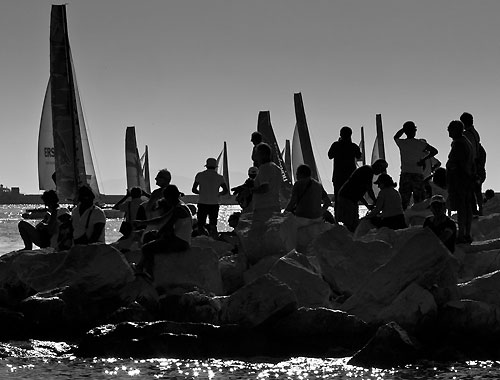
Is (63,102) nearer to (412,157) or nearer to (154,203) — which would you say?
(154,203)

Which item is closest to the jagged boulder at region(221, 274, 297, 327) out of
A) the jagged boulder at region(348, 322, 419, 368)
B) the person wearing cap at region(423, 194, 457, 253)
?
the jagged boulder at region(348, 322, 419, 368)

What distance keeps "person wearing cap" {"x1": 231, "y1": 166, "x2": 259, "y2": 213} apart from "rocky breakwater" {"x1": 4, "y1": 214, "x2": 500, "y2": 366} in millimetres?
1147

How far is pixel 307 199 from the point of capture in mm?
16484

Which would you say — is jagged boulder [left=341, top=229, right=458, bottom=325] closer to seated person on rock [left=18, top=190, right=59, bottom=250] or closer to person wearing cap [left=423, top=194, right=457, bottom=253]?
person wearing cap [left=423, top=194, right=457, bottom=253]

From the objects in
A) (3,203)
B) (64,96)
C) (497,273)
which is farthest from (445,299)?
(3,203)

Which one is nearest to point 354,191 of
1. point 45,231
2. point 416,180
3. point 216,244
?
point 416,180

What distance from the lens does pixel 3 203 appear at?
170 m

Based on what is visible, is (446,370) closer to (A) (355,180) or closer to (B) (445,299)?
(B) (445,299)

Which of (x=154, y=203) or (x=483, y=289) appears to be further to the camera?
(x=154, y=203)

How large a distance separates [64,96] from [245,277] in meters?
13.9

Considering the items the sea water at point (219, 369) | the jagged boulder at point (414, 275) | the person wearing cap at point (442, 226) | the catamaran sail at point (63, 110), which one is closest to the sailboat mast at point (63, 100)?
the catamaran sail at point (63, 110)

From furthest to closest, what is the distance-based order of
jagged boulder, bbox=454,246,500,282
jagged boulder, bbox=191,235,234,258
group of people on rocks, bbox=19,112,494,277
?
jagged boulder, bbox=191,235,234,258 < jagged boulder, bbox=454,246,500,282 < group of people on rocks, bbox=19,112,494,277

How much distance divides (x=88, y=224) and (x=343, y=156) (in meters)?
4.08

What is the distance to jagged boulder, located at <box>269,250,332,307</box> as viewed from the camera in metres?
13.7
